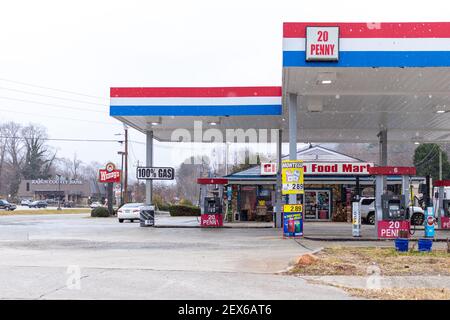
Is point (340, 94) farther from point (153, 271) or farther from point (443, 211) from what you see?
point (153, 271)

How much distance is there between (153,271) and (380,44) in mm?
10237

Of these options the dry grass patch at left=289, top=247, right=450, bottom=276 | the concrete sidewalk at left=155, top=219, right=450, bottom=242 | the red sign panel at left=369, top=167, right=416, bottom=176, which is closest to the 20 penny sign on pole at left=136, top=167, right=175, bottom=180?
the concrete sidewalk at left=155, top=219, right=450, bottom=242

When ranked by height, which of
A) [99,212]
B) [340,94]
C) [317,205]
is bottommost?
[99,212]

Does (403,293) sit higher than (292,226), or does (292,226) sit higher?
(292,226)

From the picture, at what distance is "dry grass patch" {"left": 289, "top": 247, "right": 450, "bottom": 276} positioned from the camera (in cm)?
1202

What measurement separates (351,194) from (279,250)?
74.0 feet

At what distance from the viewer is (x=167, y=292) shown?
9.45 meters

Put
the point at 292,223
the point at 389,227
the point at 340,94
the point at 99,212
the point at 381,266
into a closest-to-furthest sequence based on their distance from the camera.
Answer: the point at 381,266
the point at 389,227
the point at 292,223
the point at 340,94
the point at 99,212

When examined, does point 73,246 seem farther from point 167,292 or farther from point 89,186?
point 89,186

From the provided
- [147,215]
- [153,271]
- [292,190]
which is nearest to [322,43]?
[292,190]

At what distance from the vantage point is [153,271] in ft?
38.8

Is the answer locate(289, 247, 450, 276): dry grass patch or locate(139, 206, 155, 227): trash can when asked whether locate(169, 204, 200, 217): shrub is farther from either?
locate(289, 247, 450, 276): dry grass patch

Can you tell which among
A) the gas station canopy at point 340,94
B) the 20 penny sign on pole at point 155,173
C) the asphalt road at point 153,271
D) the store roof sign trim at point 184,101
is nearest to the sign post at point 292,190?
the asphalt road at point 153,271
